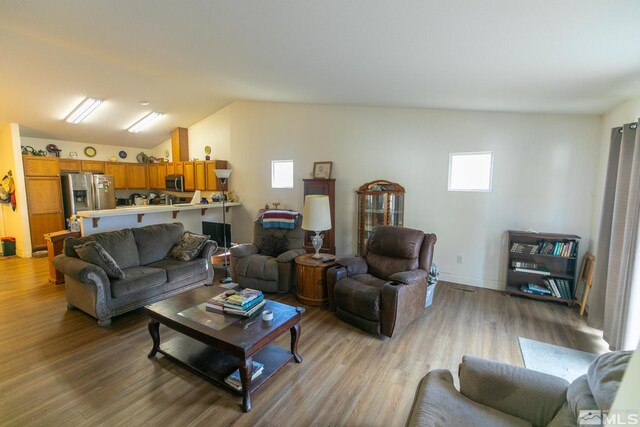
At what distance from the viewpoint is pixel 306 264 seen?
359 centimetres

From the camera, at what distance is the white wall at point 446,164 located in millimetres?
3738

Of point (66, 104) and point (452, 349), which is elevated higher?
point (66, 104)

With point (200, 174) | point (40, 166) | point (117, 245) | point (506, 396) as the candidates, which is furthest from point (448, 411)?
point (40, 166)

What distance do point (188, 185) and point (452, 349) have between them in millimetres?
6364

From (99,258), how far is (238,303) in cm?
189

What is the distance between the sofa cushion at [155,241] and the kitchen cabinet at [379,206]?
282 cm

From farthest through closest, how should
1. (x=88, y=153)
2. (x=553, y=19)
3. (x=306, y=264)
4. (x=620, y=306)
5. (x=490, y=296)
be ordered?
1. (x=88, y=153)
2. (x=490, y=296)
3. (x=306, y=264)
4. (x=620, y=306)
5. (x=553, y=19)

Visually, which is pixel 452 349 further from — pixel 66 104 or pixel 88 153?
pixel 88 153

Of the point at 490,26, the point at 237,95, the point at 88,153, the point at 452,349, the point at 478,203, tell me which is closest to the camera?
the point at 490,26

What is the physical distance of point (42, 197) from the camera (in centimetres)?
591

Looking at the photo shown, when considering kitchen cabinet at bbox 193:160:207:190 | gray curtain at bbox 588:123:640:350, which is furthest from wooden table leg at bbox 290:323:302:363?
kitchen cabinet at bbox 193:160:207:190

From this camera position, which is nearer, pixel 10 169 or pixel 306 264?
pixel 306 264

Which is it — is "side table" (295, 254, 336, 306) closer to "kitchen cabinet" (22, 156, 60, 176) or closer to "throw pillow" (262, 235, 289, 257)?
"throw pillow" (262, 235, 289, 257)

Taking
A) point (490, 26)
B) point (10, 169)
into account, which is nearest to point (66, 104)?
point (10, 169)
